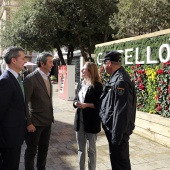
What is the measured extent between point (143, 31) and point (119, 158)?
33.0 feet

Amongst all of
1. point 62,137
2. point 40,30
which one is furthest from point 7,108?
point 40,30

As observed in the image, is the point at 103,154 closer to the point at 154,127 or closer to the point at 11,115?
the point at 154,127

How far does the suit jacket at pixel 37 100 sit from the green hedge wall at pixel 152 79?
3.08m

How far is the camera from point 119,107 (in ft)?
9.89

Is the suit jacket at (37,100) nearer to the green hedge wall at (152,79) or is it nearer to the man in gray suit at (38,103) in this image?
the man in gray suit at (38,103)

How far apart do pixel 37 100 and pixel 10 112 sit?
0.89 metres

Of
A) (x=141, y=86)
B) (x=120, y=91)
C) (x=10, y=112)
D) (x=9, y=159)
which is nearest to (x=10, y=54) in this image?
(x=10, y=112)

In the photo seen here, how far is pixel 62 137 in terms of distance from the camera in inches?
260

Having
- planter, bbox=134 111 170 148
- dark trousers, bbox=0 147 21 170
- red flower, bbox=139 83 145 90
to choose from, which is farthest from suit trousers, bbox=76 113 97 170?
red flower, bbox=139 83 145 90

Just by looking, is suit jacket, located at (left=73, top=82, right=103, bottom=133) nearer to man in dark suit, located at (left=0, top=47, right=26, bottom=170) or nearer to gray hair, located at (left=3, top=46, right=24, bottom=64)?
man in dark suit, located at (left=0, top=47, right=26, bottom=170)

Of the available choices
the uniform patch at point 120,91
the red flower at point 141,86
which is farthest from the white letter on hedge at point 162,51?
the uniform patch at point 120,91

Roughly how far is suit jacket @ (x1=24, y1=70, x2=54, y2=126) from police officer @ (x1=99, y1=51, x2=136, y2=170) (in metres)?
0.88

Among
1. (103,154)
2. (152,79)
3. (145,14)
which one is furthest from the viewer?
(145,14)

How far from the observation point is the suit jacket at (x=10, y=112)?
285 cm
